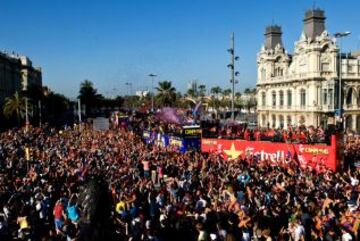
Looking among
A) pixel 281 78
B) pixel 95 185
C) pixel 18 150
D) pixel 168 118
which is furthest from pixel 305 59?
pixel 95 185

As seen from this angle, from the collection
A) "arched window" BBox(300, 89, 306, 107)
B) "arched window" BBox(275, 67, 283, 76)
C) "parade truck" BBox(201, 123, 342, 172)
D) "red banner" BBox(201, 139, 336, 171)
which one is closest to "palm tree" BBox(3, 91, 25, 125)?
"arched window" BBox(275, 67, 283, 76)

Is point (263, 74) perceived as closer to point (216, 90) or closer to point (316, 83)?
point (316, 83)

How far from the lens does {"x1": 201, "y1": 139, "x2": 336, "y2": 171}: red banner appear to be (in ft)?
65.2

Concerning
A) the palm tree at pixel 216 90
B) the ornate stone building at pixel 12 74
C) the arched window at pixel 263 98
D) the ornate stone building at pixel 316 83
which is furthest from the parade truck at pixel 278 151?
the palm tree at pixel 216 90

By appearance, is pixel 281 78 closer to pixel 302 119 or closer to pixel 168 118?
pixel 302 119

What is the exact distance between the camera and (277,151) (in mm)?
22359

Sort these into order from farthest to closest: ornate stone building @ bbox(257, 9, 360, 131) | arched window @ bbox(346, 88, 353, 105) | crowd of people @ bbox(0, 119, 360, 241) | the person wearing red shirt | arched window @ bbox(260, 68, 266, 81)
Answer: arched window @ bbox(260, 68, 266, 81)
arched window @ bbox(346, 88, 353, 105)
ornate stone building @ bbox(257, 9, 360, 131)
the person wearing red shirt
crowd of people @ bbox(0, 119, 360, 241)

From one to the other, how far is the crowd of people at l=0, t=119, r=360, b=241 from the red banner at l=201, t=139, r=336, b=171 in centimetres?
90

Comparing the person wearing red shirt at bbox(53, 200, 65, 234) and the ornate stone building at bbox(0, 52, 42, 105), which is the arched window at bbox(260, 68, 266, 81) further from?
the person wearing red shirt at bbox(53, 200, 65, 234)

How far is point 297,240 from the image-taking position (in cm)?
1038

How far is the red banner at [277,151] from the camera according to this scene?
19.9 metres

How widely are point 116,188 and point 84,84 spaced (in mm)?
97068

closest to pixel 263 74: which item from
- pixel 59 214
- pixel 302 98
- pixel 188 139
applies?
pixel 302 98

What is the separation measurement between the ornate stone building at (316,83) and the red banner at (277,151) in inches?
1414
